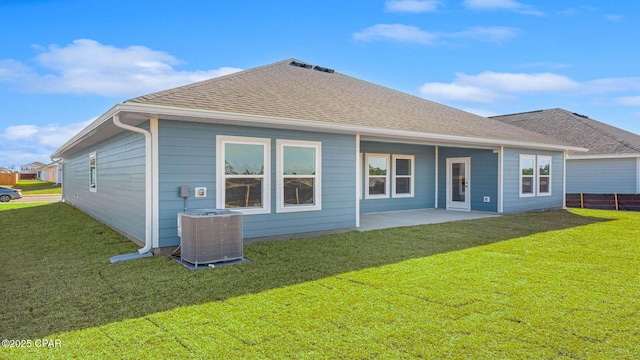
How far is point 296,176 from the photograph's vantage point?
23.4ft

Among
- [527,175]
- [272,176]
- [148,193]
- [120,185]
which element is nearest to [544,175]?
[527,175]

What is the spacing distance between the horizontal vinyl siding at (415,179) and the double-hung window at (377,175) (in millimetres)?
108

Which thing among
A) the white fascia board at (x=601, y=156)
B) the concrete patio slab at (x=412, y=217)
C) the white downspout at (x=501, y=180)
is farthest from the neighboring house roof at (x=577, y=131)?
the concrete patio slab at (x=412, y=217)

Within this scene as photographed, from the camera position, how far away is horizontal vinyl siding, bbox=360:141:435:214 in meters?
11.0

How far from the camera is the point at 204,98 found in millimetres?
6277

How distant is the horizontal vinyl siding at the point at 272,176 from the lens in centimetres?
577

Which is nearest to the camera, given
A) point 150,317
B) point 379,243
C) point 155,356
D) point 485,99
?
point 155,356

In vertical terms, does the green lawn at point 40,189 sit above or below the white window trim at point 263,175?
below

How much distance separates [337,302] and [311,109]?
4815 millimetres

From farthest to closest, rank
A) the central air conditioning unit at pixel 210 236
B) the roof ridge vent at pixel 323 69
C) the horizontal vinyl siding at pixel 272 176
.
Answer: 1. the roof ridge vent at pixel 323 69
2. the horizontal vinyl siding at pixel 272 176
3. the central air conditioning unit at pixel 210 236

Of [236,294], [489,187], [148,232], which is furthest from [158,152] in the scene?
[489,187]

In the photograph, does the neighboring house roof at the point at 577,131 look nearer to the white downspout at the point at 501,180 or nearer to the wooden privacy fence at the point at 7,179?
the white downspout at the point at 501,180

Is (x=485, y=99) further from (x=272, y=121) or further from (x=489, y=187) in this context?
(x=272, y=121)

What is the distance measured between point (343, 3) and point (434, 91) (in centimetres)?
1441
